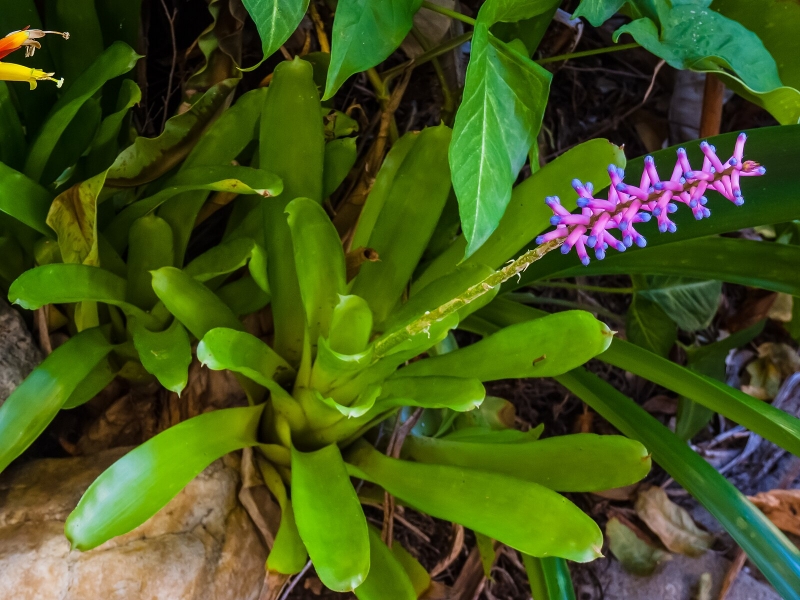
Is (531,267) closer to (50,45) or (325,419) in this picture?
(325,419)

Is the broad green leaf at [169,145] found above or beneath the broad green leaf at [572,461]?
above

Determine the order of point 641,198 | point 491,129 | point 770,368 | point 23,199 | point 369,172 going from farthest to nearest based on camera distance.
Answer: point 770,368 → point 369,172 → point 23,199 → point 491,129 → point 641,198

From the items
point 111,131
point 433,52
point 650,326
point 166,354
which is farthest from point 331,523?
point 650,326

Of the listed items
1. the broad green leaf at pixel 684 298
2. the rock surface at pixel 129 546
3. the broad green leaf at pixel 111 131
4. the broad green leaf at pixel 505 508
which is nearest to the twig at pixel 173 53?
the broad green leaf at pixel 111 131

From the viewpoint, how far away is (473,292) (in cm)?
40

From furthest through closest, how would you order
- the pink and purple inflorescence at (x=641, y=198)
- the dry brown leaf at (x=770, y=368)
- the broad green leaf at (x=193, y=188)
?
the dry brown leaf at (x=770, y=368)
the broad green leaf at (x=193, y=188)
the pink and purple inflorescence at (x=641, y=198)

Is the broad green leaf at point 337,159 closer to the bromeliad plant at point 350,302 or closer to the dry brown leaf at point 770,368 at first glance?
the bromeliad plant at point 350,302

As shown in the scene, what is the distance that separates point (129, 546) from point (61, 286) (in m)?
0.29

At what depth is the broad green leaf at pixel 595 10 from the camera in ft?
1.57

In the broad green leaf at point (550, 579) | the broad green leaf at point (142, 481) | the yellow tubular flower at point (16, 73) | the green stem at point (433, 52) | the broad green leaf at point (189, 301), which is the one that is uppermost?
the yellow tubular flower at point (16, 73)

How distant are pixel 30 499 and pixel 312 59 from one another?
0.58 m

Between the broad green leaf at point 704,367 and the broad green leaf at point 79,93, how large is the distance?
2.98ft

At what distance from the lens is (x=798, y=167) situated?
557 millimetres

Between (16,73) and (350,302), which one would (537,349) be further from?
(16,73)
